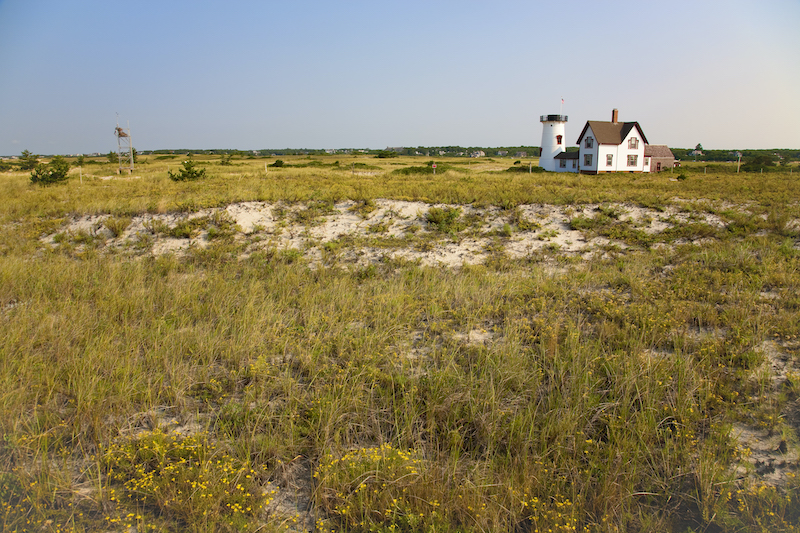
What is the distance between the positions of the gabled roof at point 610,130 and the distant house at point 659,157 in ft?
24.2

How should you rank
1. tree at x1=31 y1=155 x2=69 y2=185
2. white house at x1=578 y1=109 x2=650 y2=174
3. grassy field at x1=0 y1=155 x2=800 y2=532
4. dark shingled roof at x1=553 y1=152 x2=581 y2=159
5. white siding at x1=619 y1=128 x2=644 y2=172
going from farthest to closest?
dark shingled roof at x1=553 y1=152 x2=581 y2=159, white siding at x1=619 y1=128 x2=644 y2=172, white house at x1=578 y1=109 x2=650 y2=174, tree at x1=31 y1=155 x2=69 y2=185, grassy field at x1=0 y1=155 x2=800 y2=532

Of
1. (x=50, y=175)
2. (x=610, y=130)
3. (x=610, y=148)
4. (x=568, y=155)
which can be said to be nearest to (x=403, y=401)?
(x=50, y=175)

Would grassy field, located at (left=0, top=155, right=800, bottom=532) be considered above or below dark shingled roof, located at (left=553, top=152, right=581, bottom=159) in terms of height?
below

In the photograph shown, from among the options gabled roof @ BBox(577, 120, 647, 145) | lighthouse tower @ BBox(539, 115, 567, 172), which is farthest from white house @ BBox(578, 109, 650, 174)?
lighthouse tower @ BBox(539, 115, 567, 172)

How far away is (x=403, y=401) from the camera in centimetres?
482

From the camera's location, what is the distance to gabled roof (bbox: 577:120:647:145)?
5028 cm

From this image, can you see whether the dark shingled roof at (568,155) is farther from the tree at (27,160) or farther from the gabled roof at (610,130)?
the tree at (27,160)

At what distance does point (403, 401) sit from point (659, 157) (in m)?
67.0

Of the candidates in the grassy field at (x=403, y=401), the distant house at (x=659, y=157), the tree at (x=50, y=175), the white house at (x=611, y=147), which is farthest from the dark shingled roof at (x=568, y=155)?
the tree at (x=50, y=175)

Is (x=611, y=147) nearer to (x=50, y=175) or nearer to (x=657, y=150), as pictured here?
(x=657, y=150)

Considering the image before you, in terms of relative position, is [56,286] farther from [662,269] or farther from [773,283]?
[773,283]

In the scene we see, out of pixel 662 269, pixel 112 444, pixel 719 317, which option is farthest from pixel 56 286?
pixel 662 269

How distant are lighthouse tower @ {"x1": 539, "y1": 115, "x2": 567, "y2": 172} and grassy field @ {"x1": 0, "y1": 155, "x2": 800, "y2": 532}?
53312mm

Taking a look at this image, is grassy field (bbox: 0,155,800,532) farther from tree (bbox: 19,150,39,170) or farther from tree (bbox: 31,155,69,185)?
tree (bbox: 19,150,39,170)
